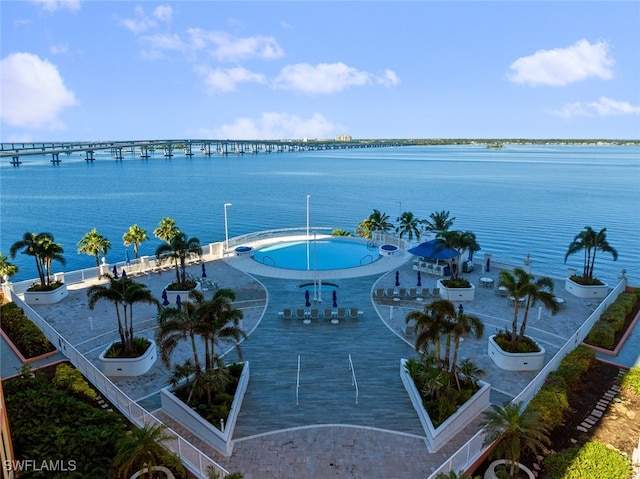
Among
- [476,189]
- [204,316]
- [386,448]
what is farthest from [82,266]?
[476,189]

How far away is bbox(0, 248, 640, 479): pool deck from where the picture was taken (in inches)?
467

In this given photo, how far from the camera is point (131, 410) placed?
13.2 meters

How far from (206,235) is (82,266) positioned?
55.1ft

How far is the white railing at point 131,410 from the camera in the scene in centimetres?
1107

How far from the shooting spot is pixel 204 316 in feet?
44.5

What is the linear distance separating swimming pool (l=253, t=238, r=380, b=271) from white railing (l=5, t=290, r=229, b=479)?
15.1m

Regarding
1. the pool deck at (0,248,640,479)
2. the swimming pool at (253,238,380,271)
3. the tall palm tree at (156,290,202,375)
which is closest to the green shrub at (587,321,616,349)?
the pool deck at (0,248,640,479)

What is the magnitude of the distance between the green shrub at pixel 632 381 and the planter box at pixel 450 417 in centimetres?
578

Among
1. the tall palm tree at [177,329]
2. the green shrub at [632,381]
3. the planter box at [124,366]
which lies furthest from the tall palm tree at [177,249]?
the green shrub at [632,381]

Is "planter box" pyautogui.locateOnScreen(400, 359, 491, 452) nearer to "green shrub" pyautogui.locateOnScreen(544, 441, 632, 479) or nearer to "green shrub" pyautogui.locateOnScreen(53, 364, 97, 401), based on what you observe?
"green shrub" pyautogui.locateOnScreen(544, 441, 632, 479)

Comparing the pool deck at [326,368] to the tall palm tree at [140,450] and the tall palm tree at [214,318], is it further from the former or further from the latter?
the tall palm tree at [214,318]

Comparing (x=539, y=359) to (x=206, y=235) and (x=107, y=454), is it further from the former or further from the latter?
(x=206, y=235)

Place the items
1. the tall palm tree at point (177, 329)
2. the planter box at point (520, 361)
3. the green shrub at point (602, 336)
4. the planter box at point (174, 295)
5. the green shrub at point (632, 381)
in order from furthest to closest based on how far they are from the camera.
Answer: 1. the planter box at point (174, 295)
2. the green shrub at point (602, 336)
3. the planter box at point (520, 361)
4. the green shrub at point (632, 381)
5. the tall palm tree at point (177, 329)

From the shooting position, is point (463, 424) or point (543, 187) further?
point (543, 187)
